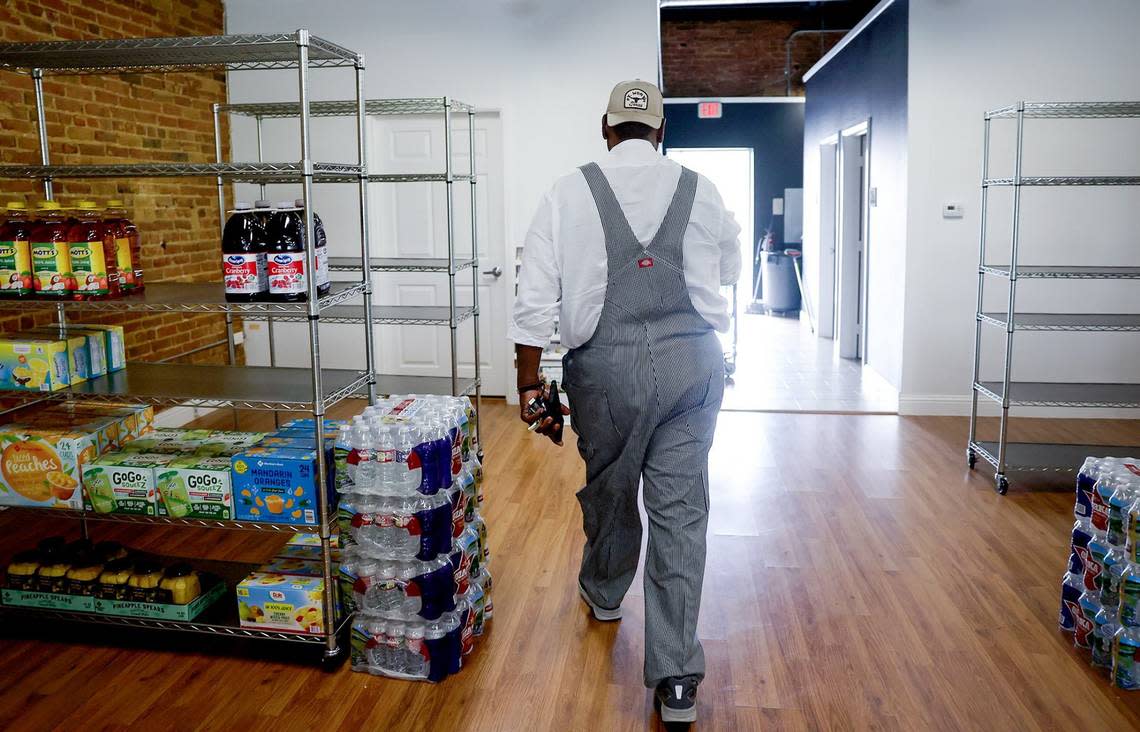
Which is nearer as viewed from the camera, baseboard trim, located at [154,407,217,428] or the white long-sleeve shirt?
the white long-sleeve shirt

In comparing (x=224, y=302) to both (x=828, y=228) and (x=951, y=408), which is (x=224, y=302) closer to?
(x=951, y=408)

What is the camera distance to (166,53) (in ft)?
9.61

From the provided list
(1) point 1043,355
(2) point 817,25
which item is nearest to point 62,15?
(1) point 1043,355

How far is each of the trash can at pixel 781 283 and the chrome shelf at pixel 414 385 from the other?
23.5 ft

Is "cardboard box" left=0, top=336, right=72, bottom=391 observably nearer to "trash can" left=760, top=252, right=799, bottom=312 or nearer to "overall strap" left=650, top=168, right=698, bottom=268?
"overall strap" left=650, top=168, right=698, bottom=268

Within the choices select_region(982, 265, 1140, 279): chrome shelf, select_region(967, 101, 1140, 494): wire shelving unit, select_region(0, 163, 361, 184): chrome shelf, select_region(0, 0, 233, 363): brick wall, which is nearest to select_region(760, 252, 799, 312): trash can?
select_region(967, 101, 1140, 494): wire shelving unit

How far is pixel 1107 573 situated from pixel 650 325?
1.58 m

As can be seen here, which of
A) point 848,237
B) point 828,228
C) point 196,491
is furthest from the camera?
point 828,228

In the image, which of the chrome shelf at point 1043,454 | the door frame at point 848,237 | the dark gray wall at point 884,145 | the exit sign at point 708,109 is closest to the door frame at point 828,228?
the door frame at point 848,237

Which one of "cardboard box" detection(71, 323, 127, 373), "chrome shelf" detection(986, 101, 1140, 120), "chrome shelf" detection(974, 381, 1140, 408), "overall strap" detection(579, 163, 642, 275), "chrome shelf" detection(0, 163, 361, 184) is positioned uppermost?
"chrome shelf" detection(986, 101, 1140, 120)

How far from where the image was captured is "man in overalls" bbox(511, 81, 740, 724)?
8.07ft

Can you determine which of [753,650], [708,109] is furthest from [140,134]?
[708,109]

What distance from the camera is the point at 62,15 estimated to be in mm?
4648

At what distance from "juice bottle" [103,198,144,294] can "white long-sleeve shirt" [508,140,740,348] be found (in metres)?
1.42
